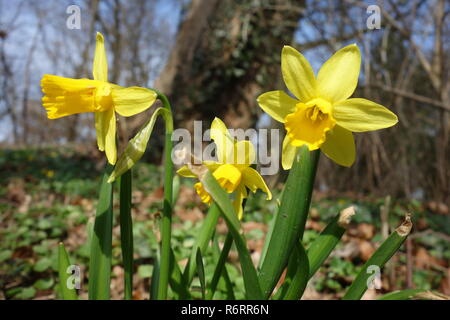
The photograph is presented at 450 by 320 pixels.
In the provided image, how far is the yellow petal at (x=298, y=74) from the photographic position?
0.77 meters

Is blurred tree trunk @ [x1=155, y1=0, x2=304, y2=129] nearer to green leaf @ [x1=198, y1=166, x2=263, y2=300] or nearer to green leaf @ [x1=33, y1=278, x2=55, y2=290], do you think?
green leaf @ [x1=33, y1=278, x2=55, y2=290]

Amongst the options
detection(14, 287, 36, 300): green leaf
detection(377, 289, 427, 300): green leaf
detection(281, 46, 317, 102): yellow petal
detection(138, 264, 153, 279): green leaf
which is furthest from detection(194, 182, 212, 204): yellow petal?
detection(14, 287, 36, 300): green leaf

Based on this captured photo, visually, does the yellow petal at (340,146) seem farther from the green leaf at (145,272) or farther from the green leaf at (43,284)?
the green leaf at (43,284)

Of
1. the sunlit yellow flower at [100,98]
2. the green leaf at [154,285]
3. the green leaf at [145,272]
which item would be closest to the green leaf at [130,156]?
the sunlit yellow flower at [100,98]

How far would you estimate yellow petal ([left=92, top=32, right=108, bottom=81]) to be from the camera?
0.80 m

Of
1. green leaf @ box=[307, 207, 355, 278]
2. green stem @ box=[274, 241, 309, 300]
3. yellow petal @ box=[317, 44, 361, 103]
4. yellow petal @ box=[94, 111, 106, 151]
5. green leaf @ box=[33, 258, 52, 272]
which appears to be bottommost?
green leaf @ box=[33, 258, 52, 272]

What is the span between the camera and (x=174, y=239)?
6.53 feet

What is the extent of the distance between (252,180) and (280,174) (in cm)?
292

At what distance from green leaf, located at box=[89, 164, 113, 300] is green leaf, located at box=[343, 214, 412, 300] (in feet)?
1.95

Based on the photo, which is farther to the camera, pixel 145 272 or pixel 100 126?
pixel 145 272

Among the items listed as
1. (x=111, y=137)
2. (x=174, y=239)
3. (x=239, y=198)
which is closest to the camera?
(x=111, y=137)

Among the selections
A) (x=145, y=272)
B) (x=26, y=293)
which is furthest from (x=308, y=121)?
(x=26, y=293)

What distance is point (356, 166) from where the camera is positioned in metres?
3.88

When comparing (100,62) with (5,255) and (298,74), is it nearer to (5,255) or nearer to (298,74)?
(298,74)
